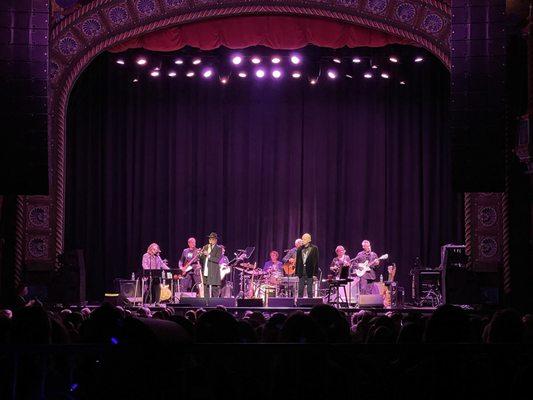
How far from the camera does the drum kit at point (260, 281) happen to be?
18766 millimetres

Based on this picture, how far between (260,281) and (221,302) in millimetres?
3584

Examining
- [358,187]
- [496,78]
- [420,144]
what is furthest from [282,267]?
[496,78]

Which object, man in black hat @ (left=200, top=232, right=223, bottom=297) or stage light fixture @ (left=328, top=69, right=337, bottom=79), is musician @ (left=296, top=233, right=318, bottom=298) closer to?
man in black hat @ (left=200, top=232, right=223, bottom=297)

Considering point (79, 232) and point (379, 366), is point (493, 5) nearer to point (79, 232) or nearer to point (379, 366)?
point (379, 366)

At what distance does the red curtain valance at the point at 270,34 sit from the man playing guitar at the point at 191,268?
185 inches

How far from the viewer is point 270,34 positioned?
18078mm

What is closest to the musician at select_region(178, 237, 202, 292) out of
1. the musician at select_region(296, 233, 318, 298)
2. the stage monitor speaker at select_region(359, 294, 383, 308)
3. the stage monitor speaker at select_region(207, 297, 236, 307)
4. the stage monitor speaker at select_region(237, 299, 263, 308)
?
the musician at select_region(296, 233, 318, 298)

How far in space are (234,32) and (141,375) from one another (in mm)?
14943

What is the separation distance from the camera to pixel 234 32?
18156 millimetres

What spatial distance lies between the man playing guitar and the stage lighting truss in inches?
161

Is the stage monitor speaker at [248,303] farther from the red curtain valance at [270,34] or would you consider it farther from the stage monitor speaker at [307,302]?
the red curtain valance at [270,34]

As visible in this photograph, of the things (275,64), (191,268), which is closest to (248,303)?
(191,268)

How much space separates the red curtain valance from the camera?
18.0 meters

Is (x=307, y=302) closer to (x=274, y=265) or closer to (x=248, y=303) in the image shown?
(x=248, y=303)
